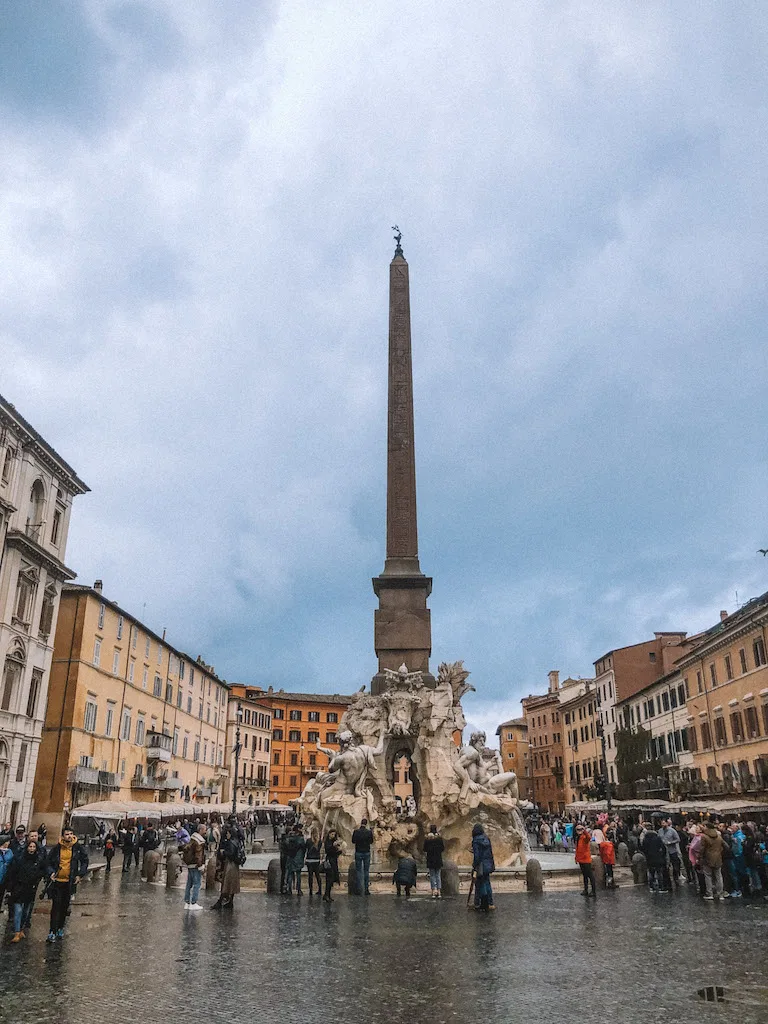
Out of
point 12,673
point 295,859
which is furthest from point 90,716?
point 295,859

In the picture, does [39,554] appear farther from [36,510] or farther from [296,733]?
[296,733]

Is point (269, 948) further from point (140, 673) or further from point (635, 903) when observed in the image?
point (140, 673)

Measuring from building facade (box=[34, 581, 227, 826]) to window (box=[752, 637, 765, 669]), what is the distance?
25.8 meters

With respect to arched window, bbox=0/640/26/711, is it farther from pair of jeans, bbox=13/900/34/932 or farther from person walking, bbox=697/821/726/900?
person walking, bbox=697/821/726/900

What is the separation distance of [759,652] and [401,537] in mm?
17517

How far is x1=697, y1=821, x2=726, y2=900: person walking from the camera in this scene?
13.5m

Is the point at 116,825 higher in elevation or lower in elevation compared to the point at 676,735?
lower

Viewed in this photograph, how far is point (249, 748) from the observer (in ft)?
207

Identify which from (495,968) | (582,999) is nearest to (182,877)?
(495,968)

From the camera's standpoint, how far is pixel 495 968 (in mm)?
7547

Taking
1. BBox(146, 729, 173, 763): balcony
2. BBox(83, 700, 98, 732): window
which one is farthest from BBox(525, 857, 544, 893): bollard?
BBox(146, 729, 173, 763): balcony

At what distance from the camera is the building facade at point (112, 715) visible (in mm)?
32969

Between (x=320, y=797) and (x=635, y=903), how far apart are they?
22.4ft

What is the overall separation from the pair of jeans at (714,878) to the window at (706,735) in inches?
983
